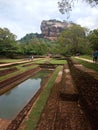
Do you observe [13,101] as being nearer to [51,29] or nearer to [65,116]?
[65,116]

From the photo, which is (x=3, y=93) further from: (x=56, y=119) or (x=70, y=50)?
(x=70, y=50)

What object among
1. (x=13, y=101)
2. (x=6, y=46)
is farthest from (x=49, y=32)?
(x=13, y=101)

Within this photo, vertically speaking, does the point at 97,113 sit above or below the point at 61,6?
below

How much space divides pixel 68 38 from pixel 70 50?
16.7 ft

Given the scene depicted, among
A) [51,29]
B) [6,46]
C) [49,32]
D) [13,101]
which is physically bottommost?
[13,101]

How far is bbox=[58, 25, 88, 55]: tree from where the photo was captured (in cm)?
6556

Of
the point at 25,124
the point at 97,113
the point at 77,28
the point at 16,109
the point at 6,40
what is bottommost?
the point at 16,109

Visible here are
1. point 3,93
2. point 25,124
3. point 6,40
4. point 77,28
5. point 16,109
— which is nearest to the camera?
point 25,124

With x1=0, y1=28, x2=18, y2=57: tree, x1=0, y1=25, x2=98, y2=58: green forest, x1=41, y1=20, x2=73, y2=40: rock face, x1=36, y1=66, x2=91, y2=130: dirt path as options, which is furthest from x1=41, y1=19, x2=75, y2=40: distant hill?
x1=36, y1=66, x2=91, y2=130: dirt path

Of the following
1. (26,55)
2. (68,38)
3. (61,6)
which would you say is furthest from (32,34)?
(61,6)

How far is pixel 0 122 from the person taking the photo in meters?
7.91

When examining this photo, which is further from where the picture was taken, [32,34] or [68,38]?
[32,34]

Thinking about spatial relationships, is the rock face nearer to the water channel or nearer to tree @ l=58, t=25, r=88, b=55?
tree @ l=58, t=25, r=88, b=55

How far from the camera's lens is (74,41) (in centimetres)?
6894
